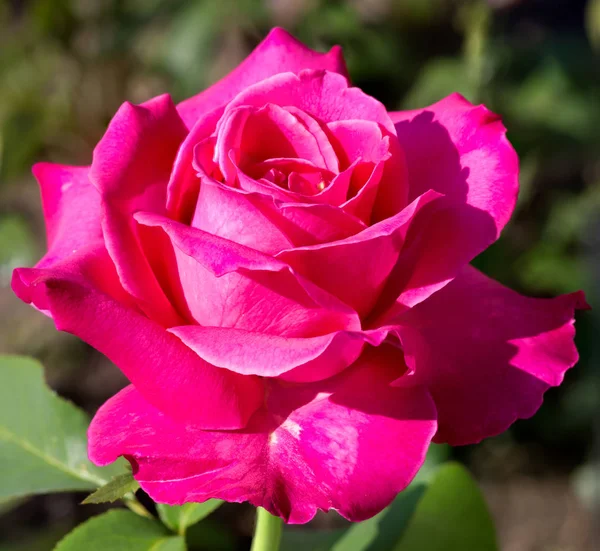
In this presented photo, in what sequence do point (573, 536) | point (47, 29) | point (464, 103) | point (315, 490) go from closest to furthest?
point (315, 490)
point (464, 103)
point (573, 536)
point (47, 29)

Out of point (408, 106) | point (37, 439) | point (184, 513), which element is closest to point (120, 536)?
point (184, 513)

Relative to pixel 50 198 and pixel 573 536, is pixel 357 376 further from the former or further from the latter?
pixel 573 536

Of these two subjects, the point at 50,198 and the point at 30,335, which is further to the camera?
the point at 30,335

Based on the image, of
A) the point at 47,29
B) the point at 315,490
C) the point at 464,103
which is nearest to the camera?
the point at 315,490

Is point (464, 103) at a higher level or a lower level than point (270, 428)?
higher

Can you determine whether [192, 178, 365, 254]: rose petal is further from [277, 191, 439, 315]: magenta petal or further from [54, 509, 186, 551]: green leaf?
[54, 509, 186, 551]: green leaf

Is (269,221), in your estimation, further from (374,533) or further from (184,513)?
(374,533)

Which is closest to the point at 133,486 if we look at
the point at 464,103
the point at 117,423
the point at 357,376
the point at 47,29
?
the point at 117,423
